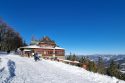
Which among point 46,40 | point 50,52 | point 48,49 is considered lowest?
point 50,52

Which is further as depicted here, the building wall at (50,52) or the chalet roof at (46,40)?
the chalet roof at (46,40)

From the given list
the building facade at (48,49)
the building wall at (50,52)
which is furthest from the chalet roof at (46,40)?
the building wall at (50,52)

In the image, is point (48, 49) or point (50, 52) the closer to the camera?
point (48, 49)

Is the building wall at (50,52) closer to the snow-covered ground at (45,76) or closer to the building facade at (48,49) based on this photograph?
the building facade at (48,49)

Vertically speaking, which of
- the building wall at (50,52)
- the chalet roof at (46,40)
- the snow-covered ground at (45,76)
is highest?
the chalet roof at (46,40)

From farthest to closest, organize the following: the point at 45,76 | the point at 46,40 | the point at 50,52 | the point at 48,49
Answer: the point at 46,40 → the point at 50,52 → the point at 48,49 → the point at 45,76

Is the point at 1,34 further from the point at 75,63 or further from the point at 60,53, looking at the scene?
the point at 75,63

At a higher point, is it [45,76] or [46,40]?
[46,40]

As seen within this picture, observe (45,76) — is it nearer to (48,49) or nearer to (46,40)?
(48,49)

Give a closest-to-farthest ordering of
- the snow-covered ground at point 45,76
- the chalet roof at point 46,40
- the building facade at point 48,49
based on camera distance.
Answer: the snow-covered ground at point 45,76 < the building facade at point 48,49 < the chalet roof at point 46,40

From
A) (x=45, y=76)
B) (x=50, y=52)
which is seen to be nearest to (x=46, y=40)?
(x=50, y=52)

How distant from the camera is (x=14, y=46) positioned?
96875 mm

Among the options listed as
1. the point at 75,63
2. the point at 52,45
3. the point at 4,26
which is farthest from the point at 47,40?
the point at 75,63

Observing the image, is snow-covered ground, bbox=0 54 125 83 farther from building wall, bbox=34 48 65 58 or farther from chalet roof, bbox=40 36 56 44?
chalet roof, bbox=40 36 56 44
